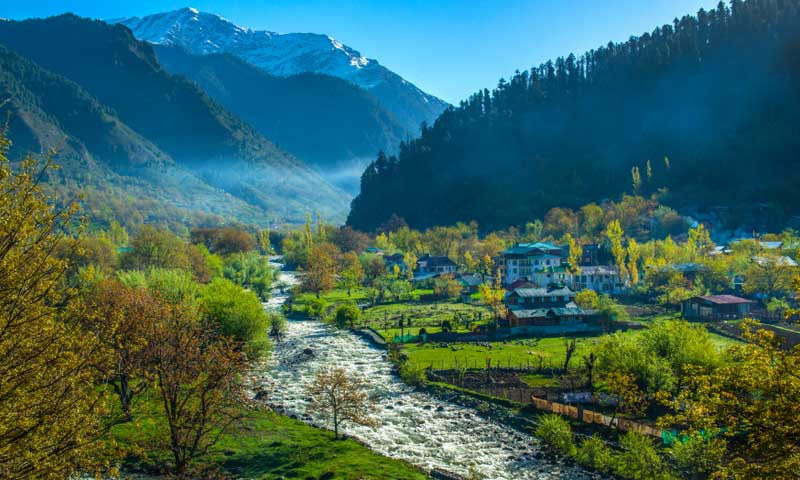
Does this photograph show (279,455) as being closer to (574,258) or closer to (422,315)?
(422,315)

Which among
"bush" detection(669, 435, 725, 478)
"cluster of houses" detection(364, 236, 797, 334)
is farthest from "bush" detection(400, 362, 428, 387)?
"bush" detection(669, 435, 725, 478)

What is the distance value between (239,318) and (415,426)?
2159 centimetres

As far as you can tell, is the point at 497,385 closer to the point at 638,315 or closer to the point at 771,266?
the point at 638,315

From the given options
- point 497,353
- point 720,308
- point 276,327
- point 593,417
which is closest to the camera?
point 593,417

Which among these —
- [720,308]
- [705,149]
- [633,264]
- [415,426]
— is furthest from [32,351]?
[705,149]

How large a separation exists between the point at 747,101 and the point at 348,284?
500 feet

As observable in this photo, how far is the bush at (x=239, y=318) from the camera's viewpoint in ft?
167

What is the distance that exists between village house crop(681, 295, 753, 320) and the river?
46124 mm

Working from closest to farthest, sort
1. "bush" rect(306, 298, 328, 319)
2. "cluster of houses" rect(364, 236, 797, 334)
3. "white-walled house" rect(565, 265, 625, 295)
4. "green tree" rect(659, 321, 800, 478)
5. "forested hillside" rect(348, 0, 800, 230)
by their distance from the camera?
"green tree" rect(659, 321, 800, 478)
"cluster of houses" rect(364, 236, 797, 334)
"bush" rect(306, 298, 328, 319)
"white-walled house" rect(565, 265, 625, 295)
"forested hillside" rect(348, 0, 800, 230)

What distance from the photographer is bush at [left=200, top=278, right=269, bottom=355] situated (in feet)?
167

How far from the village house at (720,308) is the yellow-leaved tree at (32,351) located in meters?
77.6

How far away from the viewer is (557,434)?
35000mm

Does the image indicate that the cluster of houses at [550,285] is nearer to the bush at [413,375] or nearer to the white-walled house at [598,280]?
the white-walled house at [598,280]

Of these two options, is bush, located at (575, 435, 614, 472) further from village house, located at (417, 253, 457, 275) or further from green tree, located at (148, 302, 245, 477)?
village house, located at (417, 253, 457, 275)
